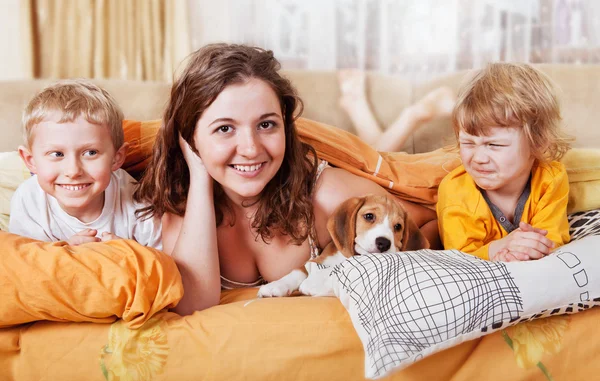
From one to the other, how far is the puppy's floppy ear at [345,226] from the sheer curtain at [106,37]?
1926 millimetres

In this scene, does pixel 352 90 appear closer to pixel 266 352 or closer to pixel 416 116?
pixel 416 116

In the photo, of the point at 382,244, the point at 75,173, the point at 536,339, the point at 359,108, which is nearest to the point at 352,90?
the point at 359,108

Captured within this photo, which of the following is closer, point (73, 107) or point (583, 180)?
point (73, 107)

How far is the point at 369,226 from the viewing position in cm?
153

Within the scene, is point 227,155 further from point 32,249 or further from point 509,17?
point 509,17

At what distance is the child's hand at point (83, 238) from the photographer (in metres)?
1.49

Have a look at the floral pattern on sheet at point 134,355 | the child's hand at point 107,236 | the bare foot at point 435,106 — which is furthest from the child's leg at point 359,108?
the floral pattern on sheet at point 134,355

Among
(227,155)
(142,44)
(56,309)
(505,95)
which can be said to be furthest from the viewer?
(142,44)

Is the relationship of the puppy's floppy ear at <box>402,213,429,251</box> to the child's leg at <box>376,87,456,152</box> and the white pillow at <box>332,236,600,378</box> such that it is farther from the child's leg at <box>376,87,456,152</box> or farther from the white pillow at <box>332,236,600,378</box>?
the child's leg at <box>376,87,456,152</box>

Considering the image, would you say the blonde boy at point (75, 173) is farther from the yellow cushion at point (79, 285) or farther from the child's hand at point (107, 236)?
the yellow cushion at point (79, 285)

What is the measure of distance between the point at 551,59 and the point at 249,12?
5.29ft

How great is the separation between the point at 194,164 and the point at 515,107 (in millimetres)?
828

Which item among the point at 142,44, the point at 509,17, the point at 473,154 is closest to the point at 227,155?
the point at 473,154

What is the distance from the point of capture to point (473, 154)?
1624 mm
